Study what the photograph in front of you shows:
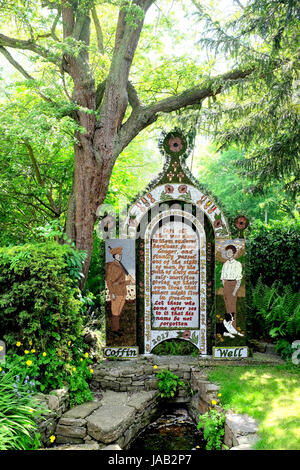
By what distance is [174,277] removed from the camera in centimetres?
670

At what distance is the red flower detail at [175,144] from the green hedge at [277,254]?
2662 millimetres

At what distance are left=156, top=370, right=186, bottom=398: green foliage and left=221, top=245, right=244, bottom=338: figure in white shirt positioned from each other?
1185 mm

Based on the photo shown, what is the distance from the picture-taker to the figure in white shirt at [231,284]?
645 centimetres

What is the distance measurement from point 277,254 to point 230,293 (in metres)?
2.36

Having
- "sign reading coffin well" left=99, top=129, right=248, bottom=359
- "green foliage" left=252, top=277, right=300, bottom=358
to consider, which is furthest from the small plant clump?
"green foliage" left=252, top=277, right=300, bottom=358

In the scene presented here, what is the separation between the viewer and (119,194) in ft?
31.2

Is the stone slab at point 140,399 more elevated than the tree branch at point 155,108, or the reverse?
the tree branch at point 155,108

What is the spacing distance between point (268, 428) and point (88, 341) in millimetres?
3421

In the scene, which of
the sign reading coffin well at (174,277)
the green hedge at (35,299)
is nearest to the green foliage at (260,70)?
the sign reading coffin well at (174,277)

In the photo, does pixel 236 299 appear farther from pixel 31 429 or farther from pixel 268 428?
pixel 31 429

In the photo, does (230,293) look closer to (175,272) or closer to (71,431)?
(175,272)

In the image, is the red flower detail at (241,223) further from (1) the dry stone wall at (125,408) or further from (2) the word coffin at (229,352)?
(1) the dry stone wall at (125,408)

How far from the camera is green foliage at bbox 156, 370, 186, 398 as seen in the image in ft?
19.2

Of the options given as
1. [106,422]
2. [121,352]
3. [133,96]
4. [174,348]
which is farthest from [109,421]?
[133,96]
